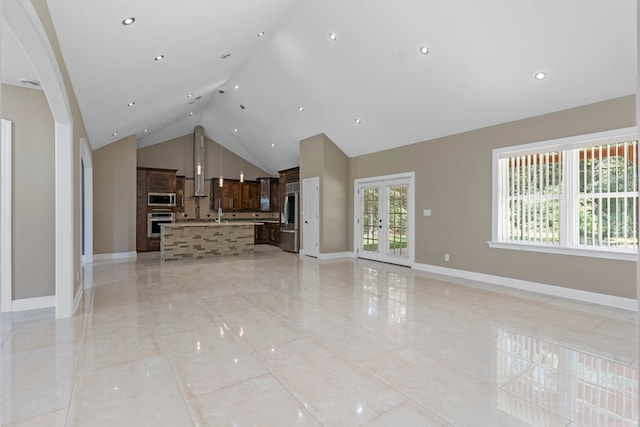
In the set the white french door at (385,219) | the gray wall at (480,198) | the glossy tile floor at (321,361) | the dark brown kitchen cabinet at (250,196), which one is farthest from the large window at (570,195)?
the dark brown kitchen cabinet at (250,196)

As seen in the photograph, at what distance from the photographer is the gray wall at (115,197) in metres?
7.92

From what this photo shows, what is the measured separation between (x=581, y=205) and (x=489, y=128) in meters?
1.82

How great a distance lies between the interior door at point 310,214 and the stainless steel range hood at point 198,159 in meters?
3.76

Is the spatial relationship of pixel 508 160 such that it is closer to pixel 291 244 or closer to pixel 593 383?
pixel 593 383

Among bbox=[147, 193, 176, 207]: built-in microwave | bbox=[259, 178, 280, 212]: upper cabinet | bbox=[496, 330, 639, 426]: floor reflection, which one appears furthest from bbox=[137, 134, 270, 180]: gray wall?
bbox=[496, 330, 639, 426]: floor reflection

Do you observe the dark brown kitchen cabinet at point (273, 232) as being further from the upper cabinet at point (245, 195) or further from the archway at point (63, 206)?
the archway at point (63, 206)

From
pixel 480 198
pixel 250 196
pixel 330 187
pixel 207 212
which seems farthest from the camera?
pixel 250 196

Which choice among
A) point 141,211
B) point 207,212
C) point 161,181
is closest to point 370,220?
point 207,212

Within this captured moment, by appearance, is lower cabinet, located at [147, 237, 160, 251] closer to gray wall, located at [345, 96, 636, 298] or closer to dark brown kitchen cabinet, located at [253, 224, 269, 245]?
dark brown kitchen cabinet, located at [253, 224, 269, 245]

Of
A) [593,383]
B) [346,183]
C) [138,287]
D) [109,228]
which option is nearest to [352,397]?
[593,383]

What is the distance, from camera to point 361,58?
5.46 meters

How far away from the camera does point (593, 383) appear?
7.87 ft

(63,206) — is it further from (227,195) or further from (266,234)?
(266,234)

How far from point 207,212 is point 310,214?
4284mm
